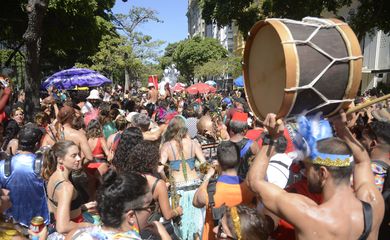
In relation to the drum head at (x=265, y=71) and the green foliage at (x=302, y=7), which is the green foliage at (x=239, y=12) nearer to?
the green foliage at (x=302, y=7)

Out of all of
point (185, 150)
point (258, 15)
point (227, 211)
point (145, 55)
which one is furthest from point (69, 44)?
point (145, 55)

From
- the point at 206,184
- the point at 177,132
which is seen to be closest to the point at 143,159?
the point at 206,184

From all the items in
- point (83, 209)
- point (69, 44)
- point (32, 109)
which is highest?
point (69, 44)

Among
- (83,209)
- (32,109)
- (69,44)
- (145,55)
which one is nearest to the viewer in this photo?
(83,209)

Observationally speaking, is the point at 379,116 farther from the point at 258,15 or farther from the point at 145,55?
the point at 145,55

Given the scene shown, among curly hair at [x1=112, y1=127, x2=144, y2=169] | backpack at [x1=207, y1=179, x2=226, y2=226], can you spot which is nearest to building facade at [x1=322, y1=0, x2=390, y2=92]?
curly hair at [x1=112, y1=127, x2=144, y2=169]

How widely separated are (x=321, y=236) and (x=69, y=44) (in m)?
17.4

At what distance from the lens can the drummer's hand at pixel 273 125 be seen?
103 inches

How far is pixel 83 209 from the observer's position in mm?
3832

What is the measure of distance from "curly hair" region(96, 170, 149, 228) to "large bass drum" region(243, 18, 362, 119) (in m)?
1.09

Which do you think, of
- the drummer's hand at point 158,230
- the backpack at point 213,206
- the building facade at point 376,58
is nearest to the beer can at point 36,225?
the drummer's hand at point 158,230

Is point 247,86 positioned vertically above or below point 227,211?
above

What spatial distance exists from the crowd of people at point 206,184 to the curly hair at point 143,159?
0.01 m

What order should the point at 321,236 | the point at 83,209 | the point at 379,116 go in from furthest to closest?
the point at 379,116, the point at 83,209, the point at 321,236
